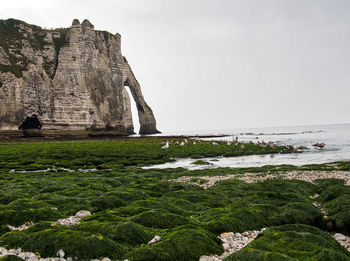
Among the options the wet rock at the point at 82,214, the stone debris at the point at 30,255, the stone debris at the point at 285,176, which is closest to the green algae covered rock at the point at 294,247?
the stone debris at the point at 30,255

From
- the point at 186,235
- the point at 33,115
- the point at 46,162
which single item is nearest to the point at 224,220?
the point at 186,235

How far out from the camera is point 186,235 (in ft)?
22.4

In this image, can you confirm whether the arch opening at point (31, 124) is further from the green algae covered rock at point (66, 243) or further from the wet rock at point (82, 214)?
the green algae covered rock at point (66, 243)

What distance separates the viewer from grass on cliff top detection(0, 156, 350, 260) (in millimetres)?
6180

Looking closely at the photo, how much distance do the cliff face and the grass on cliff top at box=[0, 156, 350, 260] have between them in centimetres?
6403

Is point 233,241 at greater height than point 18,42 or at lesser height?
lesser

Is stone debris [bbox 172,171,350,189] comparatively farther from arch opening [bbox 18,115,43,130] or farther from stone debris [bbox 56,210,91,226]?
arch opening [bbox 18,115,43,130]

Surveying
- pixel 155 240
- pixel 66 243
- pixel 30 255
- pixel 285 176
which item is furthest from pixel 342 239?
pixel 285 176

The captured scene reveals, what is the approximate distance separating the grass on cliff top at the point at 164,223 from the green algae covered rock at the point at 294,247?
0.02m

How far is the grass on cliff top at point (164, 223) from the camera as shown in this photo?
618cm

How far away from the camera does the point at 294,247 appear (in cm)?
602

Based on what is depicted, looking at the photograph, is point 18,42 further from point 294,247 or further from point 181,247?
point 294,247

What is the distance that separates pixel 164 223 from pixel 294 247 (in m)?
3.48

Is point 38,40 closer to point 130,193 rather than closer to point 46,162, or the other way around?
point 46,162
